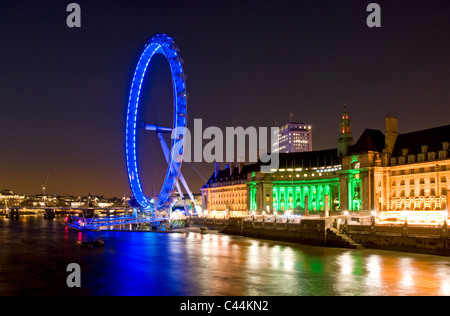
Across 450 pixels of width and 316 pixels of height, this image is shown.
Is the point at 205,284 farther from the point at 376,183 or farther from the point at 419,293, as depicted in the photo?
the point at 376,183

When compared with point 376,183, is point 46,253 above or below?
below

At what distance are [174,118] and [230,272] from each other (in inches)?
1684

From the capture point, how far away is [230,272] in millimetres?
39406

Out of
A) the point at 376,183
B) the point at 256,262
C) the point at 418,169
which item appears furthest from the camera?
the point at 376,183

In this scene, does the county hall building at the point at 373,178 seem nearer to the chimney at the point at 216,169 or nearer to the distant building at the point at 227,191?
the distant building at the point at 227,191

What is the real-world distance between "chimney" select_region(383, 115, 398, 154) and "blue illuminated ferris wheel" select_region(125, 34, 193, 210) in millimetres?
38149

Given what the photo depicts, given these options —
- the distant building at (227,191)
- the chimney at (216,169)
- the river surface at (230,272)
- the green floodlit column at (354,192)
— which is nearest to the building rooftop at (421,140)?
the green floodlit column at (354,192)

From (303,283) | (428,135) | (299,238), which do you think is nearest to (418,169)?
(428,135)

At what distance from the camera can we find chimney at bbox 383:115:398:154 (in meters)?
88.9

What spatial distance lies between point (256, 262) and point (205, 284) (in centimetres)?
1159

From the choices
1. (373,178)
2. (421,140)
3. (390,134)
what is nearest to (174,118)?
(373,178)

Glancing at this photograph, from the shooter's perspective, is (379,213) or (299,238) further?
(379,213)
